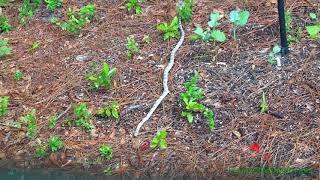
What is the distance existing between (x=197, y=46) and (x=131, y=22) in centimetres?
77

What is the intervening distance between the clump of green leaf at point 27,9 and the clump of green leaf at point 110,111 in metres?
1.65

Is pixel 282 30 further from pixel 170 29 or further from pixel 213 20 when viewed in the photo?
pixel 170 29

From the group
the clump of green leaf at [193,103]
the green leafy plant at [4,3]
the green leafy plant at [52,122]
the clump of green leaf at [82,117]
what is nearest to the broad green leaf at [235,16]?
the clump of green leaf at [193,103]

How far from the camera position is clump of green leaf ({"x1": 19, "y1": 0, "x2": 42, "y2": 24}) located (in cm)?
481

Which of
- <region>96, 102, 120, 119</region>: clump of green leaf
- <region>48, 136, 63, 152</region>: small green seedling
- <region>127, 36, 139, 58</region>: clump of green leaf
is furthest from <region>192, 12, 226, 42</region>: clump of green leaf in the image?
<region>48, 136, 63, 152</region>: small green seedling

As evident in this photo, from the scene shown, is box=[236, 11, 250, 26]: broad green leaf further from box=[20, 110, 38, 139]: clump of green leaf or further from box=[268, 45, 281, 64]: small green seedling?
box=[20, 110, 38, 139]: clump of green leaf

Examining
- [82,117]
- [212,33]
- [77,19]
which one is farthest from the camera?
[77,19]

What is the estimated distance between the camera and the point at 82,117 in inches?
143

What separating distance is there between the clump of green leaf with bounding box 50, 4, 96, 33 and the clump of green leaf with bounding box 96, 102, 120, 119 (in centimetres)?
114

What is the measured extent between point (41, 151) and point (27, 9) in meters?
1.96

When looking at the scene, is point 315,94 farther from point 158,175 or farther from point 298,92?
point 158,175

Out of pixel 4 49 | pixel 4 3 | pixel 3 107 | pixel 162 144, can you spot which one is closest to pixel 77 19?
pixel 4 49

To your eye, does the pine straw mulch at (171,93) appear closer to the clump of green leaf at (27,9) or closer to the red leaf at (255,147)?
the red leaf at (255,147)

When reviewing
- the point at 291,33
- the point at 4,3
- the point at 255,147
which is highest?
the point at 4,3
